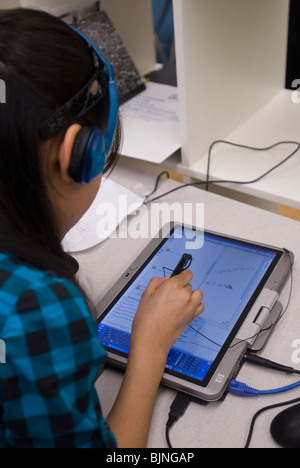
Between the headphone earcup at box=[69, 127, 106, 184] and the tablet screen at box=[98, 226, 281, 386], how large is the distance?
28cm

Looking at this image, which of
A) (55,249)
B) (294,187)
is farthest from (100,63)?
(294,187)

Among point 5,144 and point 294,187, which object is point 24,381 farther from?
point 294,187

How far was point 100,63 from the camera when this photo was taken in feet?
2.01

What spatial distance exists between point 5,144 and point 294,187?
677 millimetres

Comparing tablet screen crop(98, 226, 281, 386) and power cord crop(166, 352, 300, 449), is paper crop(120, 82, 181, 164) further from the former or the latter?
power cord crop(166, 352, 300, 449)

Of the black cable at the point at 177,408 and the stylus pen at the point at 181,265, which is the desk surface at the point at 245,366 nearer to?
the black cable at the point at 177,408

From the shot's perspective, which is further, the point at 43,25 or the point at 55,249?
the point at 55,249

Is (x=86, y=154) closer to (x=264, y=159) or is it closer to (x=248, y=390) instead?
(x=248, y=390)

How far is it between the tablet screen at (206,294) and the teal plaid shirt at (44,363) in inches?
7.3

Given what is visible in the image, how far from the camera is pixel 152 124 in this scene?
1257mm

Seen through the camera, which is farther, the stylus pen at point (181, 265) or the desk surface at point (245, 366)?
the stylus pen at point (181, 265)

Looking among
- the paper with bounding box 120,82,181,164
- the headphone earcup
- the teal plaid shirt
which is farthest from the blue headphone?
the paper with bounding box 120,82,181,164

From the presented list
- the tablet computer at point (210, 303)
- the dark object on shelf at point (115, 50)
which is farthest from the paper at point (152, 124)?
the tablet computer at point (210, 303)

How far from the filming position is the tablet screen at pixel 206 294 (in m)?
0.73
